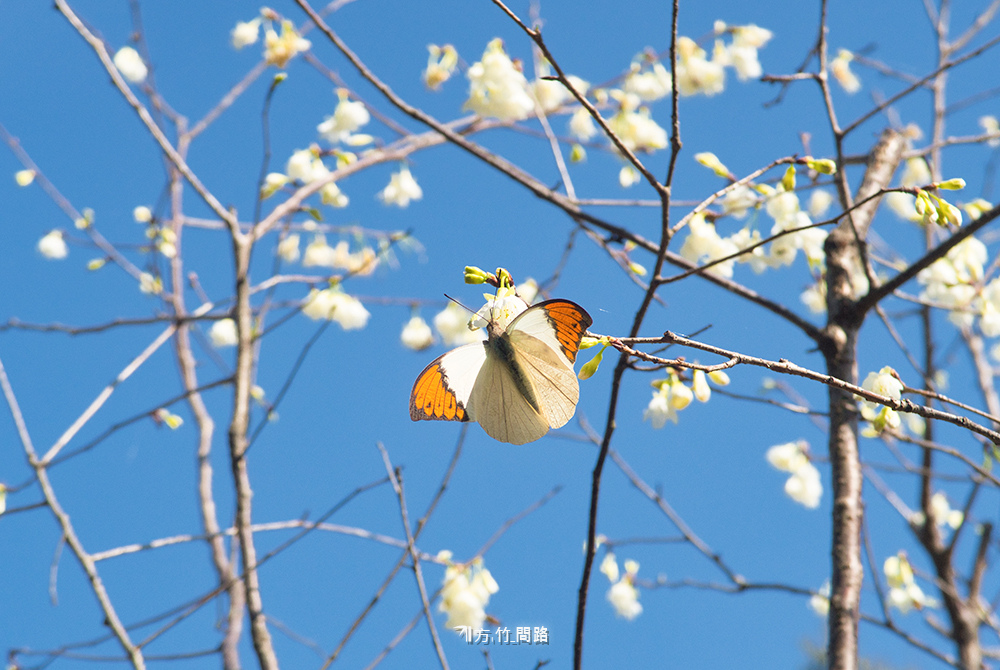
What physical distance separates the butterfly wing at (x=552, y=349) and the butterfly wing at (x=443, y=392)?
119 millimetres

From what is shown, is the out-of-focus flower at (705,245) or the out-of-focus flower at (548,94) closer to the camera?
the out-of-focus flower at (705,245)

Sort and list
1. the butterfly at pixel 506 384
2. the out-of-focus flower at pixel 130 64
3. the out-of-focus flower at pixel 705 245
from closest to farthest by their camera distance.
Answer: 1. the butterfly at pixel 506 384
2. the out-of-focus flower at pixel 705 245
3. the out-of-focus flower at pixel 130 64

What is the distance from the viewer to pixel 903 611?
3742 millimetres

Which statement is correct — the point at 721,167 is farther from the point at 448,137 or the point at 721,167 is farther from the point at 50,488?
the point at 50,488

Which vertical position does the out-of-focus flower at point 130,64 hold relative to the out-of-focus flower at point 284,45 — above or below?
above

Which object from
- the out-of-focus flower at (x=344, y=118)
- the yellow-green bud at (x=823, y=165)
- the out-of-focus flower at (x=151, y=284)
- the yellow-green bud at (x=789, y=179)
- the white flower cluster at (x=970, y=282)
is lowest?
the yellow-green bud at (x=823, y=165)

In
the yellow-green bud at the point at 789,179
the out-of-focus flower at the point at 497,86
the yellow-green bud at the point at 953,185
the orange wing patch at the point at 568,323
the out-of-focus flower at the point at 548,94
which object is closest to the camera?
the orange wing patch at the point at 568,323

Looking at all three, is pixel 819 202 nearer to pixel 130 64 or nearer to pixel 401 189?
pixel 401 189

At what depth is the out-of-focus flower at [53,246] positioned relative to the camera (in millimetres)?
4055

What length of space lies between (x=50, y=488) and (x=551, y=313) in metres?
1.76

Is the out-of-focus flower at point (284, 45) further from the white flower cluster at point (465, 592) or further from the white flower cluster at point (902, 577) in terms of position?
the white flower cluster at point (902, 577)

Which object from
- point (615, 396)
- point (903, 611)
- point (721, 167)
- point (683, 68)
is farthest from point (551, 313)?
point (903, 611)

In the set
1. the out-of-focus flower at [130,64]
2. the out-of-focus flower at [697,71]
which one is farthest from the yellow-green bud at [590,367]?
the out-of-focus flower at [130,64]

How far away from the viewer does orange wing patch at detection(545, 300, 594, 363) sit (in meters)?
1.10
